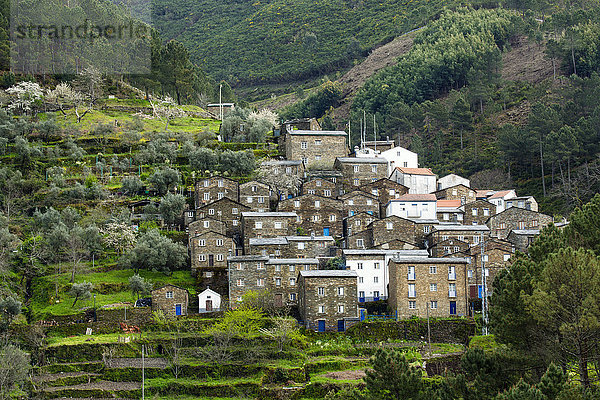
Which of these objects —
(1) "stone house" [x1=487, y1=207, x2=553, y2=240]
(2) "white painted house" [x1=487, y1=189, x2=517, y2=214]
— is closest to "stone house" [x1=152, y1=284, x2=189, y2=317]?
(1) "stone house" [x1=487, y1=207, x2=553, y2=240]

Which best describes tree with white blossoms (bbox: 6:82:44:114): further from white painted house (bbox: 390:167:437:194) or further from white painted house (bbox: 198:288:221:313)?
white painted house (bbox: 198:288:221:313)

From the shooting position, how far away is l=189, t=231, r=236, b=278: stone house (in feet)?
261

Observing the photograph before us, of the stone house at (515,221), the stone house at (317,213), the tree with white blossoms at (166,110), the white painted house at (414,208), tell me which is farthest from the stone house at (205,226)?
the tree with white blossoms at (166,110)

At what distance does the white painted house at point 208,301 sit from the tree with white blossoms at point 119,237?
12732mm

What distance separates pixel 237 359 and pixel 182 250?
1709 cm

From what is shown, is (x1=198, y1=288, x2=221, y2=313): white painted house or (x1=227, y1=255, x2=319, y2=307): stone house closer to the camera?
(x1=198, y1=288, x2=221, y2=313): white painted house

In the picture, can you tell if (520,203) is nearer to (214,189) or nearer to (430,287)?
(430,287)

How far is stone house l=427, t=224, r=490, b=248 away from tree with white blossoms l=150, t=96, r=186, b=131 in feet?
186

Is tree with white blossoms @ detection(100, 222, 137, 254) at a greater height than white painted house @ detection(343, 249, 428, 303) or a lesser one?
greater

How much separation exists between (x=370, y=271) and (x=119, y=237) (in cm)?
2521

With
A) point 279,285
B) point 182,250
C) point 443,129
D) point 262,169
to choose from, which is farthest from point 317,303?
point 443,129

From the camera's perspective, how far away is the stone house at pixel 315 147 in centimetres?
10250

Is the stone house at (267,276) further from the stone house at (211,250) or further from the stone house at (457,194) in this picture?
the stone house at (457,194)

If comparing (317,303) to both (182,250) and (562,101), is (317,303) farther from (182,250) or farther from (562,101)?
(562,101)
